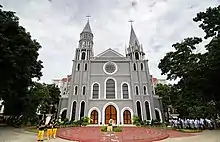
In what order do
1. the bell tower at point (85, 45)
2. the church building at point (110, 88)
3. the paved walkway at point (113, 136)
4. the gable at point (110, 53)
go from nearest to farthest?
the paved walkway at point (113, 136), the church building at point (110, 88), the bell tower at point (85, 45), the gable at point (110, 53)

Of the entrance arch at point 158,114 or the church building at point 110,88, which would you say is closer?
the church building at point 110,88

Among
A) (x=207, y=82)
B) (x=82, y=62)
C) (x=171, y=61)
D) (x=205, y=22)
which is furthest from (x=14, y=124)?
(x=205, y=22)

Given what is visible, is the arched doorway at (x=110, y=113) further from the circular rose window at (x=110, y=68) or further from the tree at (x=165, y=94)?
the tree at (x=165, y=94)

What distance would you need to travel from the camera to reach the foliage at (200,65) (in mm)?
14195

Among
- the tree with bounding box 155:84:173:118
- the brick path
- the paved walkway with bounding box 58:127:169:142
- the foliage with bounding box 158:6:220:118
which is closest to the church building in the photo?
the tree with bounding box 155:84:173:118

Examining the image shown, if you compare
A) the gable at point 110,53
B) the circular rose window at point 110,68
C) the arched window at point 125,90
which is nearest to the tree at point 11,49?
the circular rose window at point 110,68

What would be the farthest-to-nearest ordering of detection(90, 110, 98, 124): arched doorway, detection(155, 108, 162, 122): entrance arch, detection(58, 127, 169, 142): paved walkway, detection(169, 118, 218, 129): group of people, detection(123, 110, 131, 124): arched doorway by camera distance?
detection(155, 108, 162, 122): entrance arch < detection(123, 110, 131, 124): arched doorway < detection(90, 110, 98, 124): arched doorway < detection(169, 118, 218, 129): group of people < detection(58, 127, 169, 142): paved walkway

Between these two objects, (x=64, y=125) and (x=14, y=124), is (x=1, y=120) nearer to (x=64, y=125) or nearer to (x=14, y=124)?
(x=14, y=124)

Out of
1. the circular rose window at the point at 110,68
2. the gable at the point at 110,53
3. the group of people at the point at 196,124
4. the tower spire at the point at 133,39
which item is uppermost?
the tower spire at the point at 133,39

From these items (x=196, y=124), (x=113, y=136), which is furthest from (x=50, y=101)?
(x=196, y=124)

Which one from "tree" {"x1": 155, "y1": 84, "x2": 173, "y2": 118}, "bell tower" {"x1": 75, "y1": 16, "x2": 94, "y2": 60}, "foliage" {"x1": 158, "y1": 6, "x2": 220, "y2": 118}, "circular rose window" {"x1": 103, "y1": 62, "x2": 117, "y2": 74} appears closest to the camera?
"foliage" {"x1": 158, "y1": 6, "x2": 220, "y2": 118}

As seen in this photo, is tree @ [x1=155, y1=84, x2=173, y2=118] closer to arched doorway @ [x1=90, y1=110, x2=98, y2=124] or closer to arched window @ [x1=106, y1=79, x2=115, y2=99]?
arched window @ [x1=106, y1=79, x2=115, y2=99]

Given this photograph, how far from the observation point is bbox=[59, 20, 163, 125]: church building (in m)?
26.0

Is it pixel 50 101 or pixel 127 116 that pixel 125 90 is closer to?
pixel 127 116
